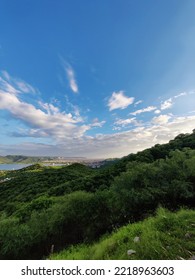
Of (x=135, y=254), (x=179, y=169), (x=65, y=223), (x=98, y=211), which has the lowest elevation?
(x=65, y=223)

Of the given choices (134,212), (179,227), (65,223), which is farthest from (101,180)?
(179,227)

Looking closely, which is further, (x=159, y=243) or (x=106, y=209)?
(x=106, y=209)

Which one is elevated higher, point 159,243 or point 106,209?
point 159,243

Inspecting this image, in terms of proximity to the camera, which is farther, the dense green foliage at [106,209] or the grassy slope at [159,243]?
the dense green foliage at [106,209]

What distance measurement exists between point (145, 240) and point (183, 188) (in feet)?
29.7

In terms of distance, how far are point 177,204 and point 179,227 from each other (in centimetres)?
798

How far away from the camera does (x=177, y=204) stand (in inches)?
565

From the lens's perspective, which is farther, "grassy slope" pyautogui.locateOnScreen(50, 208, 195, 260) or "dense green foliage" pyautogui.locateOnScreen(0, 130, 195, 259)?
"dense green foliage" pyautogui.locateOnScreen(0, 130, 195, 259)

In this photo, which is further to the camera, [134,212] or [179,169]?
[179,169]

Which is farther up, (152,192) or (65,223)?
(152,192)
